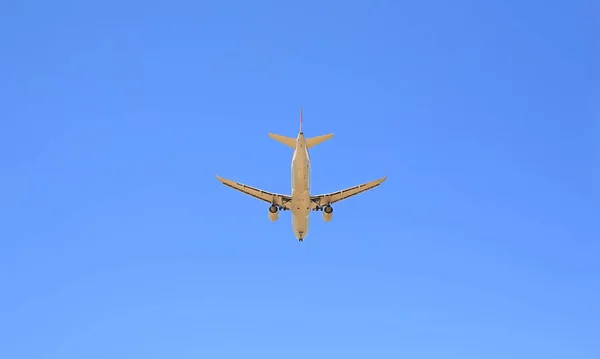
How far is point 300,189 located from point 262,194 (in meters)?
11.4

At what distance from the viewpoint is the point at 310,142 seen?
319ft

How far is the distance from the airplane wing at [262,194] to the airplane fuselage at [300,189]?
264 centimetres

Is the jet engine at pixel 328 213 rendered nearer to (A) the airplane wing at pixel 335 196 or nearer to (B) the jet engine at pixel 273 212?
(A) the airplane wing at pixel 335 196

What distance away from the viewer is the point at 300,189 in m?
102

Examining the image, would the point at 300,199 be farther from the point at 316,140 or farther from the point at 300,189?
the point at 316,140

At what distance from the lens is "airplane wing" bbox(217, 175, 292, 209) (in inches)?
4377

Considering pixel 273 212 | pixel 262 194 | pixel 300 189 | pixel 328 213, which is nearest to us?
pixel 300 189

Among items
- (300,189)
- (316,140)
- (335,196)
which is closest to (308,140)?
(316,140)

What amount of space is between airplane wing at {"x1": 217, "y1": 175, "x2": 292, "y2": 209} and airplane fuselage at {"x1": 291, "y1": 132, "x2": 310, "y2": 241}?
2640mm

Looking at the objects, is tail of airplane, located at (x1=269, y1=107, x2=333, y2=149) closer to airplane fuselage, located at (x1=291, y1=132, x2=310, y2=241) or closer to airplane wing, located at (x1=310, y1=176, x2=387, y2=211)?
airplane fuselage, located at (x1=291, y1=132, x2=310, y2=241)

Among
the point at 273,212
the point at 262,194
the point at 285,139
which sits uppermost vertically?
the point at 262,194

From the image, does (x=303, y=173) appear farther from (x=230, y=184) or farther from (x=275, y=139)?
(x=230, y=184)

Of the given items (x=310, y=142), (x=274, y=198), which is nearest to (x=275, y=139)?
(x=310, y=142)

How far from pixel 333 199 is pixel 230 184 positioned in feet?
46.0
